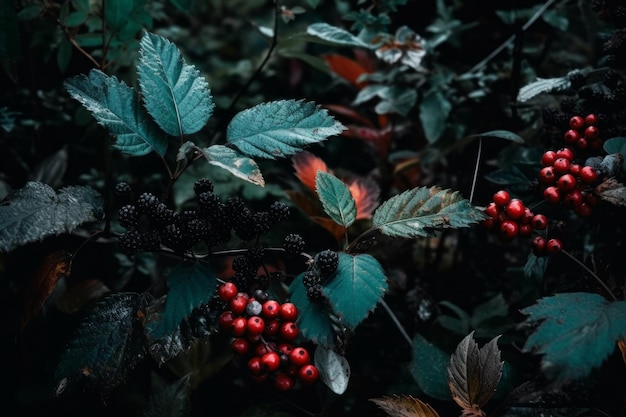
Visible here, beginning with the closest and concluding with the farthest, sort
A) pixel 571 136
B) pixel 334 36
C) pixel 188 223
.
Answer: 1. pixel 188 223
2. pixel 571 136
3. pixel 334 36

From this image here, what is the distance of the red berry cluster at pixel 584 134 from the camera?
3.16ft

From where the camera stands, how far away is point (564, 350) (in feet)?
2.20

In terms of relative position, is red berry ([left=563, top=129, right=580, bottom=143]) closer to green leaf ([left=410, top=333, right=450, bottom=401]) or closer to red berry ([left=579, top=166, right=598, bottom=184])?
red berry ([left=579, top=166, right=598, bottom=184])

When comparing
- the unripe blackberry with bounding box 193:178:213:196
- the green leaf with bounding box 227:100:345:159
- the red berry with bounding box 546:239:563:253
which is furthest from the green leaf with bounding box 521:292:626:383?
the unripe blackberry with bounding box 193:178:213:196

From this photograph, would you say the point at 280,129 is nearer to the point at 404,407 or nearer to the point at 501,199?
the point at 501,199

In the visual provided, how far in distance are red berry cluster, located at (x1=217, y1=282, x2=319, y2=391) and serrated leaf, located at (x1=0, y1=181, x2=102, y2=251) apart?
0.26m

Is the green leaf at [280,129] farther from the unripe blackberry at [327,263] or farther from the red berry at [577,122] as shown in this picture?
the red berry at [577,122]

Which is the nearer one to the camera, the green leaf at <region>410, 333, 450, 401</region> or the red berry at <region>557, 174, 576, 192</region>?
the red berry at <region>557, 174, 576, 192</region>

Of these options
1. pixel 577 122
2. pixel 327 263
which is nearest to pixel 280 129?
pixel 327 263

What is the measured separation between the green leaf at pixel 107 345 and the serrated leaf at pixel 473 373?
1.75 feet

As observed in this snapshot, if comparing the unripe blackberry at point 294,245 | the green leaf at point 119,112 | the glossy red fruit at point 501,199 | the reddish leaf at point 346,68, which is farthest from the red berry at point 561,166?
the reddish leaf at point 346,68

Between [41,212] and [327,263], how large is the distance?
0.45 m

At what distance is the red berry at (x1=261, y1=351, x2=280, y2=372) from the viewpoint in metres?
0.75

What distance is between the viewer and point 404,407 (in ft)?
2.79
